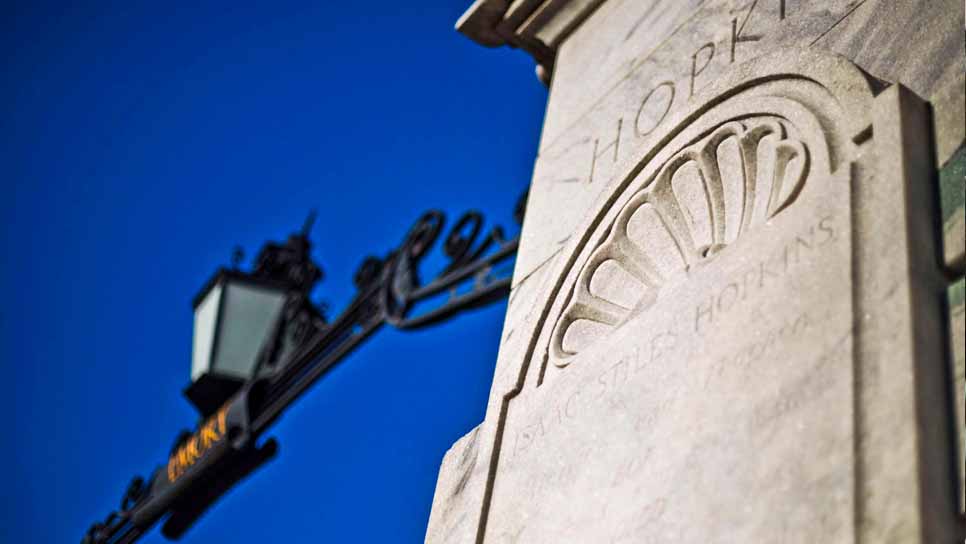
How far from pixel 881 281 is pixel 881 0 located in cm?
106

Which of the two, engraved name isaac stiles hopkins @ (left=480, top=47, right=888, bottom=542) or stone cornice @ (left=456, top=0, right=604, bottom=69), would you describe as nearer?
engraved name isaac stiles hopkins @ (left=480, top=47, right=888, bottom=542)

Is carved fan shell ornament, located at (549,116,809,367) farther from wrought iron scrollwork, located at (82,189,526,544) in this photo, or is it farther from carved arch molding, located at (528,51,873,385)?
wrought iron scrollwork, located at (82,189,526,544)

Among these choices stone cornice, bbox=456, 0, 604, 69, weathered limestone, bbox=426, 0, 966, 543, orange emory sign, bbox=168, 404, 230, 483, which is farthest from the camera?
orange emory sign, bbox=168, 404, 230, 483

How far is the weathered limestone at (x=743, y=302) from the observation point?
2.77 m

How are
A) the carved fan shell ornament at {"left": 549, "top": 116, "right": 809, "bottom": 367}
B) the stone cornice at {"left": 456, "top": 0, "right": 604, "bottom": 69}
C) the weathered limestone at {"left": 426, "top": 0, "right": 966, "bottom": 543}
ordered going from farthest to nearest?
1. the stone cornice at {"left": 456, "top": 0, "right": 604, "bottom": 69}
2. the carved fan shell ornament at {"left": 549, "top": 116, "right": 809, "bottom": 367}
3. the weathered limestone at {"left": 426, "top": 0, "right": 966, "bottom": 543}

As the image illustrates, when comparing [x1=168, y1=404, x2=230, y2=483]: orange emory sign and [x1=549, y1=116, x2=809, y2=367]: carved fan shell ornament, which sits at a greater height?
[x1=168, y1=404, x2=230, y2=483]: orange emory sign

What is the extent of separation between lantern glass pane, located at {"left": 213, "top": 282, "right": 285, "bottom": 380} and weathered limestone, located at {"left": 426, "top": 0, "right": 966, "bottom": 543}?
10.5 ft

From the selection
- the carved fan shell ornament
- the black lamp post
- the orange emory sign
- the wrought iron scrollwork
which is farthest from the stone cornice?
the orange emory sign

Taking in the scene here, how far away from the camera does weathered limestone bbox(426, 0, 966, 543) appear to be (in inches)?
109

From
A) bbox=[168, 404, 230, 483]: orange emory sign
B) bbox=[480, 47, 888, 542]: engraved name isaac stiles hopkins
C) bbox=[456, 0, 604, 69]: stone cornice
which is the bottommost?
bbox=[480, 47, 888, 542]: engraved name isaac stiles hopkins

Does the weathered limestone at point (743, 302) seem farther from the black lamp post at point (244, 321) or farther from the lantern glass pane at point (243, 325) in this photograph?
the lantern glass pane at point (243, 325)

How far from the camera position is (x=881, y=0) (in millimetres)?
3656

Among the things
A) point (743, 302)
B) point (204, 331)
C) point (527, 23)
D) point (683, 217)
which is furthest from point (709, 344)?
point (204, 331)

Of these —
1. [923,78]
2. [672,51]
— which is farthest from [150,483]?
[923,78]
